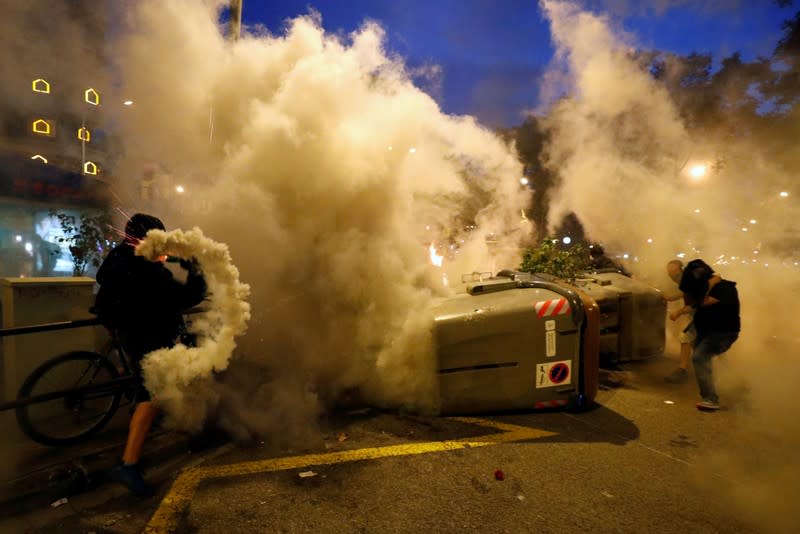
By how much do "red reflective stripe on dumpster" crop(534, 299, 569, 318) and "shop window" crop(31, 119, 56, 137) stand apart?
1750cm

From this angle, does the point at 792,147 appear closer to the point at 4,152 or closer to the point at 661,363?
the point at 661,363

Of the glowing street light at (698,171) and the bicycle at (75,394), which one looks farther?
the glowing street light at (698,171)

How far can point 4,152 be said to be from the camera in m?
15.4

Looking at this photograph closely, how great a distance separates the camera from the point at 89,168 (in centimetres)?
1853

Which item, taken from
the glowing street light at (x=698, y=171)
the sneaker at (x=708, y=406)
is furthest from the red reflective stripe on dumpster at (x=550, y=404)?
the glowing street light at (x=698, y=171)

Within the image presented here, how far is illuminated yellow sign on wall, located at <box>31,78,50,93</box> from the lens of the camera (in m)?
9.16

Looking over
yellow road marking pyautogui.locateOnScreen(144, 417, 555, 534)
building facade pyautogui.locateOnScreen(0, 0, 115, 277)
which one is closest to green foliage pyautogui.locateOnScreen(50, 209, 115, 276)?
building facade pyautogui.locateOnScreen(0, 0, 115, 277)

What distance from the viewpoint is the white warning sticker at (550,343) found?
13.6 ft

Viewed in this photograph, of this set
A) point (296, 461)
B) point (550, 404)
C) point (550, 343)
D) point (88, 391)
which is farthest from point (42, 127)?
point (550, 404)

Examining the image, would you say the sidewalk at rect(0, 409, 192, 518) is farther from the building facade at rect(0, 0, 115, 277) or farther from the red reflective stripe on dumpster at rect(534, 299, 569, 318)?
the building facade at rect(0, 0, 115, 277)

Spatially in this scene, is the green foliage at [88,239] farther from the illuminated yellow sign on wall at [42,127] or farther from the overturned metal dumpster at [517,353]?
the overturned metal dumpster at [517,353]

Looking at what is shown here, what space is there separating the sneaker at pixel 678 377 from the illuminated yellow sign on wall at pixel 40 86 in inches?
483

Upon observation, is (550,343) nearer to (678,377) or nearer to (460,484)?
(460,484)

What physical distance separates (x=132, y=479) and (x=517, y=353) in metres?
3.14
